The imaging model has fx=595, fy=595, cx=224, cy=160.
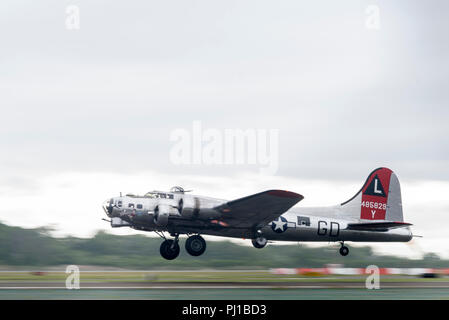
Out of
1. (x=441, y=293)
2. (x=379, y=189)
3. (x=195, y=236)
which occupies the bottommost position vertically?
(x=441, y=293)

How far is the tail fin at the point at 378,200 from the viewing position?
30188 mm

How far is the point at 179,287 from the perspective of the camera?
21.8 metres

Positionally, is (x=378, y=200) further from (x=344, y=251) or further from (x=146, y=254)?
(x=146, y=254)

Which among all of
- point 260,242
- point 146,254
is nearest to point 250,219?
point 260,242

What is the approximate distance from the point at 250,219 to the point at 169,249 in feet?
12.8

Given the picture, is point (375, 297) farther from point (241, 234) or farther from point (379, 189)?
point (379, 189)

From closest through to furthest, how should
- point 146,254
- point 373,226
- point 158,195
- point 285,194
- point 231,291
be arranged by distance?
point 231,291 → point 285,194 → point 158,195 → point 373,226 → point 146,254

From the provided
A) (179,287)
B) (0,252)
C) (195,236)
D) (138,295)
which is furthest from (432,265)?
(0,252)

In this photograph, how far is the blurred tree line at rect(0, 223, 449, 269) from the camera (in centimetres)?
3094

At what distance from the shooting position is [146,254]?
3123 cm

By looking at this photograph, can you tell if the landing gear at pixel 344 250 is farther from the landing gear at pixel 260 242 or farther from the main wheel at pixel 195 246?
the main wheel at pixel 195 246

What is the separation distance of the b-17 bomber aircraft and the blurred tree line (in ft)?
5.91

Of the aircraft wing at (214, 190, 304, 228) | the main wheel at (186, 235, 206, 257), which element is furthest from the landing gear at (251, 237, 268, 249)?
the main wheel at (186, 235, 206, 257)
